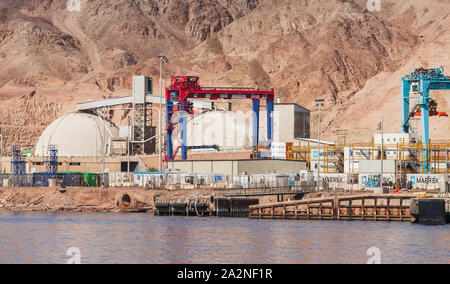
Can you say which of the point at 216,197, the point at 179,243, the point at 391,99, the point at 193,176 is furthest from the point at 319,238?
the point at 391,99

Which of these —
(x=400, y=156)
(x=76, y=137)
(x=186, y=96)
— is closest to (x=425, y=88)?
(x=400, y=156)

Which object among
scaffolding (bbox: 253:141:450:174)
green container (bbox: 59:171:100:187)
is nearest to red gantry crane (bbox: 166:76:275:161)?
scaffolding (bbox: 253:141:450:174)

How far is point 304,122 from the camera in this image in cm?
14112

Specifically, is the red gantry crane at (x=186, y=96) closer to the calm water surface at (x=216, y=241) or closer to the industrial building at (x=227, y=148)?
the industrial building at (x=227, y=148)

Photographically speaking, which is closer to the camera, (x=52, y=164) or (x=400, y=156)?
(x=400, y=156)

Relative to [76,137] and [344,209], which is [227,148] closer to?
[76,137]

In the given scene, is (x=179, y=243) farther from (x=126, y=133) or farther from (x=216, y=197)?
(x=126, y=133)

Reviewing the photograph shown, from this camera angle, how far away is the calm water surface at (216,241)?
51656 millimetres

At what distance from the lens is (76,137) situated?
13825cm

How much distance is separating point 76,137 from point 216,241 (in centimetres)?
8218

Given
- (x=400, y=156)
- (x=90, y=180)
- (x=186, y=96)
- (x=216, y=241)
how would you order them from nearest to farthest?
(x=216, y=241), (x=400, y=156), (x=90, y=180), (x=186, y=96)

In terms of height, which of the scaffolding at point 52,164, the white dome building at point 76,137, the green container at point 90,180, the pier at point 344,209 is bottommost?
the pier at point 344,209

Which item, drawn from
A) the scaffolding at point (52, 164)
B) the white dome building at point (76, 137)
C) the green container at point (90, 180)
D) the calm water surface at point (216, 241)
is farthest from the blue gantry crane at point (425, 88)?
the white dome building at point (76, 137)

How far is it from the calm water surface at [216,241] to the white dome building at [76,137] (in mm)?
58381
